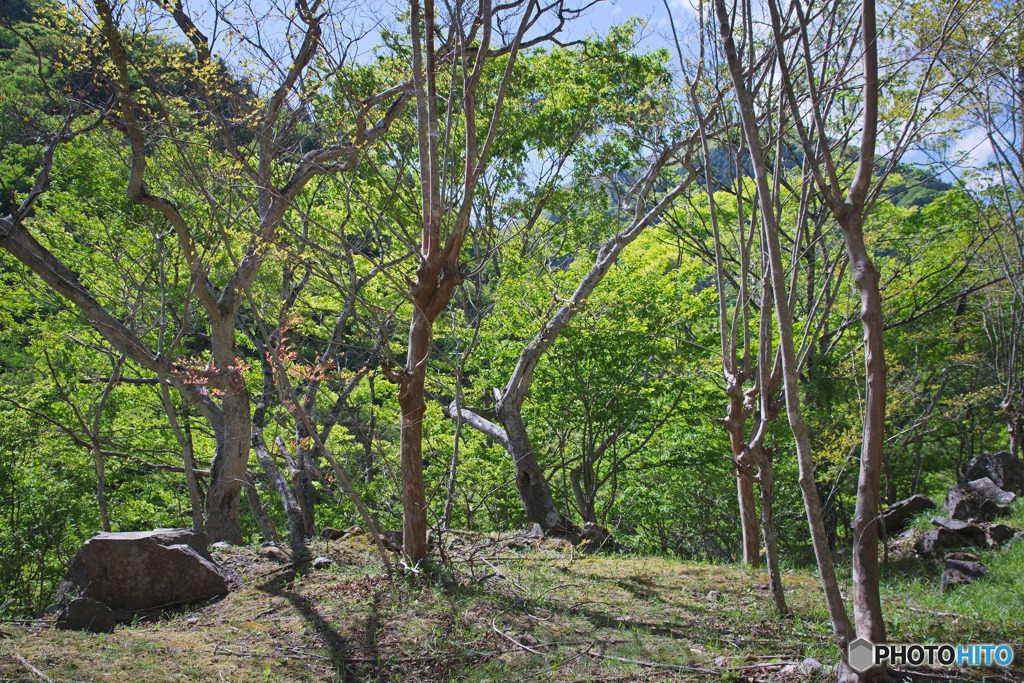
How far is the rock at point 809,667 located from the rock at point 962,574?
11.1 ft

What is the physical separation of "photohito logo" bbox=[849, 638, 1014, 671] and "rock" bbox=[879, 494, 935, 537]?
5834mm

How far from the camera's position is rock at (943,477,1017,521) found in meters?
7.60

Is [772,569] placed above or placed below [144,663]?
above

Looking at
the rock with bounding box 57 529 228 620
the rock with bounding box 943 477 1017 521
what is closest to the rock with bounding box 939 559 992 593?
Result: the rock with bounding box 943 477 1017 521

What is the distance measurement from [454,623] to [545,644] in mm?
652

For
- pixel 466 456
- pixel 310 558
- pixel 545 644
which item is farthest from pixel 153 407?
pixel 545 644

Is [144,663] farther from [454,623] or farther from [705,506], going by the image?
[705,506]

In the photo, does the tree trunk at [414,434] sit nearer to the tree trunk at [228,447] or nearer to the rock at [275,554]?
the rock at [275,554]

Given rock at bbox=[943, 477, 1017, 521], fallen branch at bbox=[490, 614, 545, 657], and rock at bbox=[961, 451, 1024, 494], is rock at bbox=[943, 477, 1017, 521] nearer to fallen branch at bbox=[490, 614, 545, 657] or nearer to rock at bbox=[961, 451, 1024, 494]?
rock at bbox=[961, 451, 1024, 494]

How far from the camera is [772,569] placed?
3.94 metres

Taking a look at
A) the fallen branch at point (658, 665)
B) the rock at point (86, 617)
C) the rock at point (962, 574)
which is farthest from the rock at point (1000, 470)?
the rock at point (86, 617)

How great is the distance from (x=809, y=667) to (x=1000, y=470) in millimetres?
8294

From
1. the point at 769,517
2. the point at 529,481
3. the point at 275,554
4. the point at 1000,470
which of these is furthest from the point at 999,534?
the point at 275,554

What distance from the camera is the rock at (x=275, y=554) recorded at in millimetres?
5602
